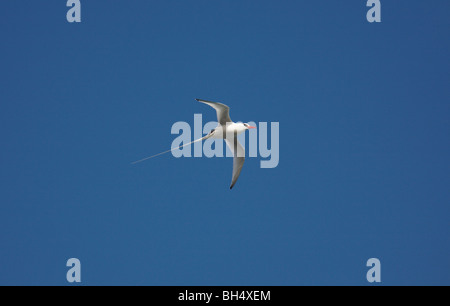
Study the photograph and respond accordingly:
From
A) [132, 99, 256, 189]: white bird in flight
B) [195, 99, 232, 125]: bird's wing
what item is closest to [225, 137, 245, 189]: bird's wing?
[132, 99, 256, 189]: white bird in flight

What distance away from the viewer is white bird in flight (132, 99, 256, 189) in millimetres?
12281

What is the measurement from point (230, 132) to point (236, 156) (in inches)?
43.6

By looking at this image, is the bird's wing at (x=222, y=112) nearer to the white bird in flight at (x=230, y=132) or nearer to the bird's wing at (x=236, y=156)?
the white bird in flight at (x=230, y=132)

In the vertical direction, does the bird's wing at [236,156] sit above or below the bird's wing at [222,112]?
below

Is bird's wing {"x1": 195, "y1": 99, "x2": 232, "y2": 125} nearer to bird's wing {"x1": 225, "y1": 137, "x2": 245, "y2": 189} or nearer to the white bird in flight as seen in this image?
the white bird in flight

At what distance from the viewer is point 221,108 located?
40.0 feet

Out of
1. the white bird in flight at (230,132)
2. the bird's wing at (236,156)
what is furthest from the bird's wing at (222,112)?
the bird's wing at (236,156)

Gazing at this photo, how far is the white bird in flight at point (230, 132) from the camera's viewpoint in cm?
1228

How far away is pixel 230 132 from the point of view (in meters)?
12.9

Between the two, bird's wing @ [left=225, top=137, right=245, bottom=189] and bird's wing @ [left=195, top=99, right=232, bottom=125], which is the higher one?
bird's wing @ [left=195, top=99, right=232, bottom=125]

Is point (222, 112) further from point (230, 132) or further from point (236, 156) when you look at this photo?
point (236, 156)

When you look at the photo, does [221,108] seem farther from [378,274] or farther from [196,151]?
[378,274]

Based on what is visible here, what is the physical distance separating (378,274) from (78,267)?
24.9 ft
